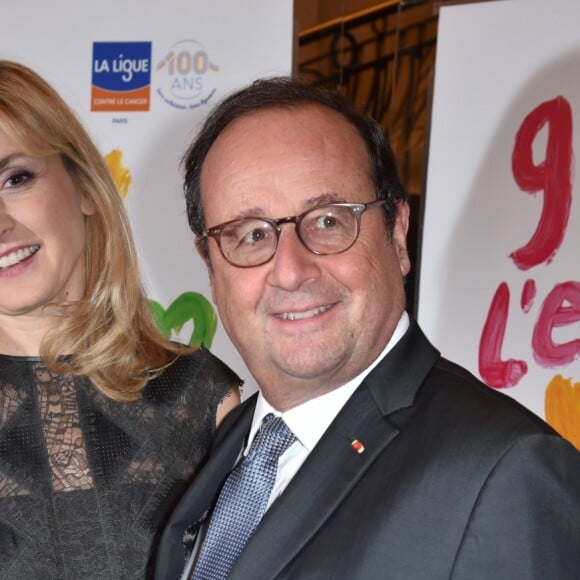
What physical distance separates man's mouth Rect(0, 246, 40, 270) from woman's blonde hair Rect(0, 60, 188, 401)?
17 centimetres

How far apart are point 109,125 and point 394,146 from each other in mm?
1060

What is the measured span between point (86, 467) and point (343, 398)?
0.76 metres

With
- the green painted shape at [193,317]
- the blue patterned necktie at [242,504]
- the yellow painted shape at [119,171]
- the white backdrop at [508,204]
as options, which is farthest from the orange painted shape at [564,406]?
the yellow painted shape at [119,171]

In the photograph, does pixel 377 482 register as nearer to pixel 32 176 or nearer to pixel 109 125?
pixel 32 176

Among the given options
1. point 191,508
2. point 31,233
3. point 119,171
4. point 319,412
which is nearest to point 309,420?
point 319,412

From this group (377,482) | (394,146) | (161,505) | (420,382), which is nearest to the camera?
(377,482)

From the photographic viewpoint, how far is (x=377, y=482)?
4.86ft

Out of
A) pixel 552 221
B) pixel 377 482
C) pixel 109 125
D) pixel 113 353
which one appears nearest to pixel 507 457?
pixel 377 482

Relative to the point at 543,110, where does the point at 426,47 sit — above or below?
above

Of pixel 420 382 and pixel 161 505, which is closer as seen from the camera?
pixel 420 382

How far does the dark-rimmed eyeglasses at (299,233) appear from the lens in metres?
1.67

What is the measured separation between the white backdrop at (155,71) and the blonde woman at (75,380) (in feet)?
3.30

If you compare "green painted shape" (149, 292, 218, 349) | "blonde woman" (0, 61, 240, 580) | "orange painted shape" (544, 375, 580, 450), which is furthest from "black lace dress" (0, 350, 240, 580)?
"orange painted shape" (544, 375, 580, 450)

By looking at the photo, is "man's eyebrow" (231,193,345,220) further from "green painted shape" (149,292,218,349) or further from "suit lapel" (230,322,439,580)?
"green painted shape" (149,292,218,349)
